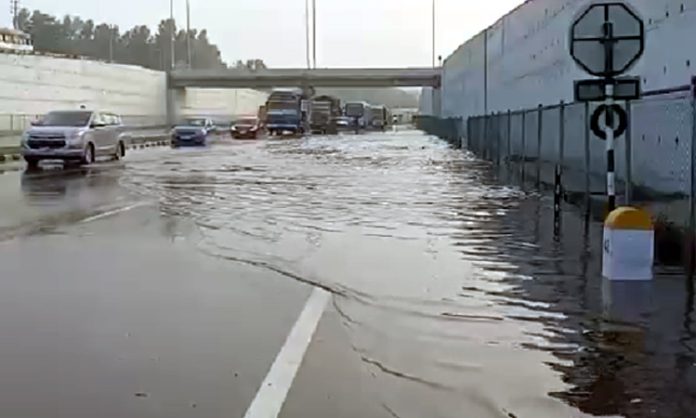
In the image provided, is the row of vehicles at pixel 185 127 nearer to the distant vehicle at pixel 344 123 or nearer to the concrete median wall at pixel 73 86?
the distant vehicle at pixel 344 123

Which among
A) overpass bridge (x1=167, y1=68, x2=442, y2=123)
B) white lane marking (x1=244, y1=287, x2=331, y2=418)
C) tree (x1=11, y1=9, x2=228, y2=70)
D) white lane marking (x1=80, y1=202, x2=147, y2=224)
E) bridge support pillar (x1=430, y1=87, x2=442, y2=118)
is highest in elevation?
tree (x1=11, y1=9, x2=228, y2=70)

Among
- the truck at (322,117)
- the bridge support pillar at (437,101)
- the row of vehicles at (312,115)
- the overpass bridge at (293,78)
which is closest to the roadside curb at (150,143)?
the row of vehicles at (312,115)

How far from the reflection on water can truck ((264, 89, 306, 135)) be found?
203 ft

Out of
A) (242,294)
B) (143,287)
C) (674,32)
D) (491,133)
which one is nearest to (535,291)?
(242,294)

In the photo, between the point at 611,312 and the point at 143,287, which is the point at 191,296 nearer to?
the point at 143,287

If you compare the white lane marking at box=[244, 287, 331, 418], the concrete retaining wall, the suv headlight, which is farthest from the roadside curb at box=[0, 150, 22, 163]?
the white lane marking at box=[244, 287, 331, 418]

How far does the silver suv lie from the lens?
3219 cm

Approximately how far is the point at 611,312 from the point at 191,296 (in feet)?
11.8

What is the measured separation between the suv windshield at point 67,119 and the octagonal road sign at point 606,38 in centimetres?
2379

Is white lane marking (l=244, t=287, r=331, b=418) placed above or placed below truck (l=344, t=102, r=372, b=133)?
below

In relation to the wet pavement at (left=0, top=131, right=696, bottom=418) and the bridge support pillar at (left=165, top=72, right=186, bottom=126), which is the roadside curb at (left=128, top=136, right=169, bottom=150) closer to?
the bridge support pillar at (left=165, top=72, right=186, bottom=126)

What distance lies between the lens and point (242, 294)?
9.88 metres

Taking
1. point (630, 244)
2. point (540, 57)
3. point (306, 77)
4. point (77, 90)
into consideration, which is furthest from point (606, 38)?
point (306, 77)

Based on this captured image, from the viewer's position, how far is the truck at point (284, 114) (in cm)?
8356
